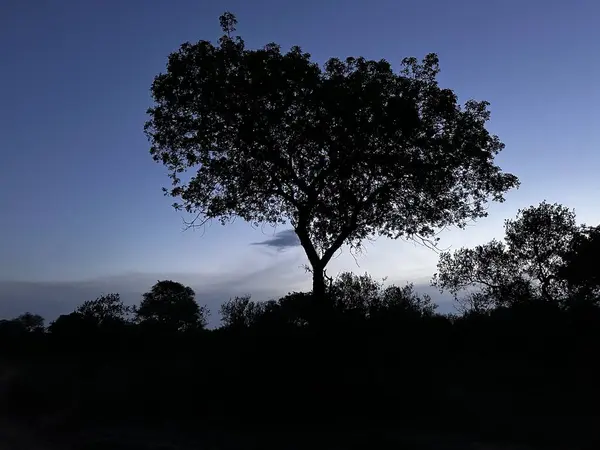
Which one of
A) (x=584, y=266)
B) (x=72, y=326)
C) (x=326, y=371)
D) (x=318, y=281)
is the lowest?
(x=326, y=371)

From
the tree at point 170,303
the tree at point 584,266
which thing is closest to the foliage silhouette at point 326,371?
the tree at point 584,266

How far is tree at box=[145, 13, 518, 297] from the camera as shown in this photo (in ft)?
63.4

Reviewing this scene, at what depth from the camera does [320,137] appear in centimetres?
1961

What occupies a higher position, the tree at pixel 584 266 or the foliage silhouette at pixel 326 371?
the tree at pixel 584 266

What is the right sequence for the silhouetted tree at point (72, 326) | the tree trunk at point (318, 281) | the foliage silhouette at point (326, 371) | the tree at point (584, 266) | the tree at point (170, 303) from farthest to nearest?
the tree at point (170, 303), the tree at point (584, 266), the tree trunk at point (318, 281), the silhouetted tree at point (72, 326), the foliage silhouette at point (326, 371)

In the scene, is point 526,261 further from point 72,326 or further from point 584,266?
point 72,326

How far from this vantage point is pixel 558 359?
53.1 feet

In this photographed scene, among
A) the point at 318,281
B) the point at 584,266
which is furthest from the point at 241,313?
the point at 584,266

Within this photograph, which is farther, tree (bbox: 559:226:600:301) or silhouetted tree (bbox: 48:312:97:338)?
tree (bbox: 559:226:600:301)

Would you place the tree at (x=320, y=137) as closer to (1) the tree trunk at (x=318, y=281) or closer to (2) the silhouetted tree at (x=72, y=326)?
(1) the tree trunk at (x=318, y=281)

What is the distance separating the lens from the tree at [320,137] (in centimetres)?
1933

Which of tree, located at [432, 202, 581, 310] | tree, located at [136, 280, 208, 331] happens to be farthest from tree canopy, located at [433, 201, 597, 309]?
tree, located at [136, 280, 208, 331]

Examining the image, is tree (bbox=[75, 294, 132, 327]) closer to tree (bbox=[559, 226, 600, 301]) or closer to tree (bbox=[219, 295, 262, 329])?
tree (bbox=[219, 295, 262, 329])

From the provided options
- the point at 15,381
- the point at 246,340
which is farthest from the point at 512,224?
the point at 15,381
